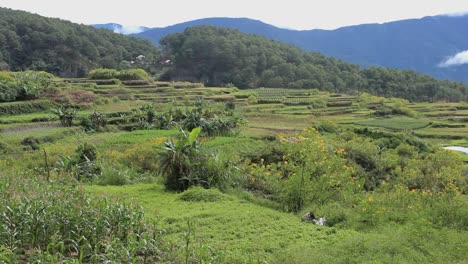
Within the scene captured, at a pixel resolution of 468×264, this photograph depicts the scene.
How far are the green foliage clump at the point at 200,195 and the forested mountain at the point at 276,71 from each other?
75.7 meters

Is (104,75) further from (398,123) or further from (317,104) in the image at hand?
(398,123)

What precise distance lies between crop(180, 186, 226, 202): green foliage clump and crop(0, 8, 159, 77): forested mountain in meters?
67.2

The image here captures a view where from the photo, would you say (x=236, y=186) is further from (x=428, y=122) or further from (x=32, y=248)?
(x=428, y=122)

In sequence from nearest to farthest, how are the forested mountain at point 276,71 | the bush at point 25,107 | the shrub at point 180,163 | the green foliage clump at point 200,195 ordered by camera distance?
the green foliage clump at point 200,195, the shrub at point 180,163, the bush at point 25,107, the forested mountain at point 276,71

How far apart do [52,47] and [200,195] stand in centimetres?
7772

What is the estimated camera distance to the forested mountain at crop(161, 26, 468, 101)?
87.1 metres

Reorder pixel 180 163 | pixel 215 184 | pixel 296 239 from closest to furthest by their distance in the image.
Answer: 1. pixel 296 239
2. pixel 180 163
3. pixel 215 184

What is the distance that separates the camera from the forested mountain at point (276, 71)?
87125mm

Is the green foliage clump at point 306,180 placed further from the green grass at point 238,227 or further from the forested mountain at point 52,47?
the forested mountain at point 52,47

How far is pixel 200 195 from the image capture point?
425 inches

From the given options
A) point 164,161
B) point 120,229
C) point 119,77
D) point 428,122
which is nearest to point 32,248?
point 120,229

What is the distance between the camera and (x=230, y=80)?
91625mm

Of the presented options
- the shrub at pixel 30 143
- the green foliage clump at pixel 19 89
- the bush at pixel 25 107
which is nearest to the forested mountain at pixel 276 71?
the green foliage clump at pixel 19 89

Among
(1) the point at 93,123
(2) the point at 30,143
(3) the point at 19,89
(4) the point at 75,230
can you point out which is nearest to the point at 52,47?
(3) the point at 19,89
